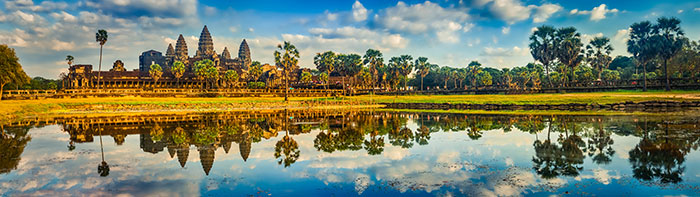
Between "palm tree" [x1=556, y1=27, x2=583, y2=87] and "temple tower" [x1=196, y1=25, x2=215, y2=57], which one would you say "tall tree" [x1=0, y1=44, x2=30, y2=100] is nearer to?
"palm tree" [x1=556, y1=27, x2=583, y2=87]

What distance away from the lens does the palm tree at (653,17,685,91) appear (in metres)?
68.1

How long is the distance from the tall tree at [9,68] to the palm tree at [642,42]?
330ft

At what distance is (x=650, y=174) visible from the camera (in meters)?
11.5

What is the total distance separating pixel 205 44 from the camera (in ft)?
613

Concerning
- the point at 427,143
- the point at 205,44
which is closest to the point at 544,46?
the point at 427,143

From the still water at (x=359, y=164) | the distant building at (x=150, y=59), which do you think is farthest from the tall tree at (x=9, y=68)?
the distant building at (x=150, y=59)

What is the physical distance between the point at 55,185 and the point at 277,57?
65241mm

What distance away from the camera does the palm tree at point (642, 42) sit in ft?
232

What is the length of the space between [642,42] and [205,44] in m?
166

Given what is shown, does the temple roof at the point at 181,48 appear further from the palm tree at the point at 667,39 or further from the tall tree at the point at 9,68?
the palm tree at the point at 667,39

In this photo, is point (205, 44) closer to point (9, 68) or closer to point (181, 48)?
point (181, 48)

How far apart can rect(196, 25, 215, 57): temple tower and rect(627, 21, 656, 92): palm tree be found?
156484 millimetres

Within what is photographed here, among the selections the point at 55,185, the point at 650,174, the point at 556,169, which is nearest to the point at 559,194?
the point at 556,169

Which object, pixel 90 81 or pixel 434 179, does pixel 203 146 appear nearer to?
pixel 434 179
